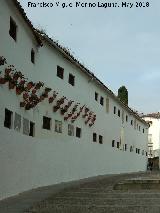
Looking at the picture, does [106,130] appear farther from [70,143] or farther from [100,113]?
[70,143]

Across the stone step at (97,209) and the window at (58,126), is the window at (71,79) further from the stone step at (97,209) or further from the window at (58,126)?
the stone step at (97,209)

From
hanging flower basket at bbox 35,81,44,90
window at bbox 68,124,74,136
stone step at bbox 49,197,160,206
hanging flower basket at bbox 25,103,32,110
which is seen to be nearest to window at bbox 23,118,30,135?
hanging flower basket at bbox 25,103,32,110

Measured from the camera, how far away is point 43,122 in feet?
67.7

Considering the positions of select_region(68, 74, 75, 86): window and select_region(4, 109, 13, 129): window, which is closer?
select_region(4, 109, 13, 129): window

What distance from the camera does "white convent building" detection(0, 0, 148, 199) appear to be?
50.4 feet

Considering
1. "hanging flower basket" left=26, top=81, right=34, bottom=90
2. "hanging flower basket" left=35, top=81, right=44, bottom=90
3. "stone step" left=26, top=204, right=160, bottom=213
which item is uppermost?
"hanging flower basket" left=35, top=81, right=44, bottom=90

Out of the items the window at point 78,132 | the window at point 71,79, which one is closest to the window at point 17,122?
the window at point 71,79

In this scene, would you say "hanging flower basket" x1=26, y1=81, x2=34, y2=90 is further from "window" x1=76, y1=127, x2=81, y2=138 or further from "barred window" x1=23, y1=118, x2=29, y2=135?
"window" x1=76, y1=127, x2=81, y2=138

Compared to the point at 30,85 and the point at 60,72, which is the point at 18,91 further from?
A: the point at 60,72

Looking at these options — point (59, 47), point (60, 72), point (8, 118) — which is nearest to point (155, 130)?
point (60, 72)

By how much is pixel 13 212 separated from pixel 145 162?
44.1 meters

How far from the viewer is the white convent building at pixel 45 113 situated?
15.4m

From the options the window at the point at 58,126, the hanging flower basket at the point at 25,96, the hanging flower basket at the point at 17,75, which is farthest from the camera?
the window at the point at 58,126

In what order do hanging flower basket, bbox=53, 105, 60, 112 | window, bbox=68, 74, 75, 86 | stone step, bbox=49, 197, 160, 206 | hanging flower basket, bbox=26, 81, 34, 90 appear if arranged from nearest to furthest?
stone step, bbox=49, 197, 160, 206, hanging flower basket, bbox=26, 81, 34, 90, hanging flower basket, bbox=53, 105, 60, 112, window, bbox=68, 74, 75, 86
